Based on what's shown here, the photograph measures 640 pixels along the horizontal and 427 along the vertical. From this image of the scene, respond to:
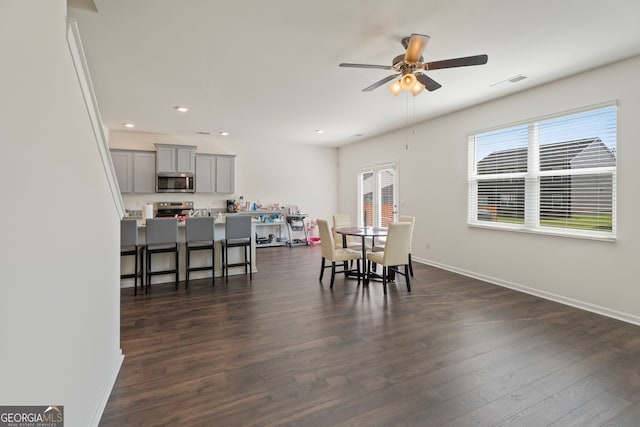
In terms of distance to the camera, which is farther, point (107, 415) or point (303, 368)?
point (303, 368)

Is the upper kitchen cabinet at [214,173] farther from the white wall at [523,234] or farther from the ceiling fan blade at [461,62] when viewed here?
the ceiling fan blade at [461,62]

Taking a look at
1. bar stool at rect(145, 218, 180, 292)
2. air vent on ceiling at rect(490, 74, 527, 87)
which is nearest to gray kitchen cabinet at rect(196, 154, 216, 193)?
bar stool at rect(145, 218, 180, 292)

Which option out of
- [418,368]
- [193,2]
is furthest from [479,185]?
[193,2]

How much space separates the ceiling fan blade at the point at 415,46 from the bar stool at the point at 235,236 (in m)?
3.14

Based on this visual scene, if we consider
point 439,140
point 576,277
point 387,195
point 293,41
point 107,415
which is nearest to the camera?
point 107,415

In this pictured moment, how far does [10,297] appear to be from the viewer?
3.01 ft

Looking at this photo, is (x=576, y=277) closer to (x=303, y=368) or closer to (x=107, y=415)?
(x=303, y=368)

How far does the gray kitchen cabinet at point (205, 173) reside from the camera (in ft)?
23.0

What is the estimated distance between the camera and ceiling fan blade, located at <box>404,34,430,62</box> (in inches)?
97.3

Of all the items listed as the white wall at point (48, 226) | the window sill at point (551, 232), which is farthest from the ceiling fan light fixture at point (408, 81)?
the window sill at point (551, 232)

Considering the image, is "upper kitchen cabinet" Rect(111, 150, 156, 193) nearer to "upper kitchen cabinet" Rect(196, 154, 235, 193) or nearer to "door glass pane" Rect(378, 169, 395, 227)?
"upper kitchen cabinet" Rect(196, 154, 235, 193)

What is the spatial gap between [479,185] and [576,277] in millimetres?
1833

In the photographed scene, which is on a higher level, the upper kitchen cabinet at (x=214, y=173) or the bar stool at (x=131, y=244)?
the upper kitchen cabinet at (x=214, y=173)

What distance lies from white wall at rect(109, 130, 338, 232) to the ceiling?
7.18ft
